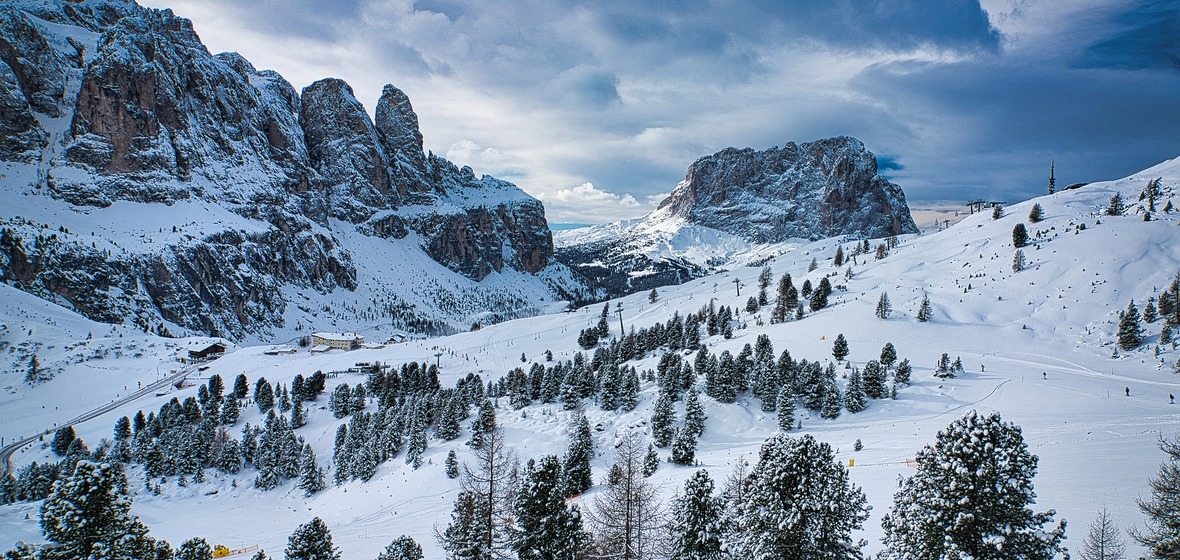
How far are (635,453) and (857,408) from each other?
42347 millimetres

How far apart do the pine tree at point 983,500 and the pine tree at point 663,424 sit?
38.2 meters

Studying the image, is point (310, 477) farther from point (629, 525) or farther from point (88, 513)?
point (629, 525)

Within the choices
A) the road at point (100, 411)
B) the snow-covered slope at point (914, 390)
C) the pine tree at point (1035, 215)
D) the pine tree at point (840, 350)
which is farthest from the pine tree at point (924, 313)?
the road at point (100, 411)

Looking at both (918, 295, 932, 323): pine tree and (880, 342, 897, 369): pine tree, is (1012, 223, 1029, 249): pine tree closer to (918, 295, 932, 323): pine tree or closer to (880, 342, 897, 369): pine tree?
(918, 295, 932, 323): pine tree

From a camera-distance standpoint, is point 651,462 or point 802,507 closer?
point 802,507

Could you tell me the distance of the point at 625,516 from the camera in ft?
57.6

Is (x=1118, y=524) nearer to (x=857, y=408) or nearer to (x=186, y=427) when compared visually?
(x=857, y=408)

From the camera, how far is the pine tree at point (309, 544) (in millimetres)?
21219

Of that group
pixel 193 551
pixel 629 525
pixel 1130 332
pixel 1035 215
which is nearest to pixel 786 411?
pixel 629 525

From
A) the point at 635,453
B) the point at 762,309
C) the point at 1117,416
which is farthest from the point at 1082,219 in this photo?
the point at 635,453

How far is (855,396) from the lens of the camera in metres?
52.6

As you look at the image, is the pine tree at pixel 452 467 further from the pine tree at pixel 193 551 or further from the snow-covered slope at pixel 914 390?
the pine tree at pixel 193 551

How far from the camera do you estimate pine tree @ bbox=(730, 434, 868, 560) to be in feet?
41.9

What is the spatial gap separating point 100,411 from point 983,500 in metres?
115
